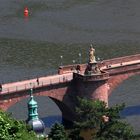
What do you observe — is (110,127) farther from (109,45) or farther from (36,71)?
(109,45)

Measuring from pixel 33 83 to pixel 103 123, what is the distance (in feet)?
62.0

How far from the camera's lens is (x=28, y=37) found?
94312 millimetres

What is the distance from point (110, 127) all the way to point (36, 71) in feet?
115

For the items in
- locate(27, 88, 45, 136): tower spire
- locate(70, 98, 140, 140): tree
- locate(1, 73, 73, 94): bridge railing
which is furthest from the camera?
locate(1, 73, 73, 94): bridge railing

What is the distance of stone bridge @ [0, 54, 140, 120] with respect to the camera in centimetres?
5872

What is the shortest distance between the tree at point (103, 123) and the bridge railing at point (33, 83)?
1369 centimetres

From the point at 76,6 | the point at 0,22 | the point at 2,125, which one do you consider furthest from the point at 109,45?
the point at 2,125

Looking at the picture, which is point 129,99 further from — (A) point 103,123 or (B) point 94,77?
(A) point 103,123

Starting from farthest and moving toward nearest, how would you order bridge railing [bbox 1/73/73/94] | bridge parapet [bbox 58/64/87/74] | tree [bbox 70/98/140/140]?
bridge parapet [bbox 58/64/87/74] < bridge railing [bbox 1/73/73/94] < tree [bbox 70/98/140/140]

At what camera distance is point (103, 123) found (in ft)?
137

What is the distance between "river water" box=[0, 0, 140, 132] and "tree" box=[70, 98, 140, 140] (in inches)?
671

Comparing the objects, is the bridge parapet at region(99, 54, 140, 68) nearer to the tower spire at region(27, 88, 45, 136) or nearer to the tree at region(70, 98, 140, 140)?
the tree at region(70, 98, 140, 140)

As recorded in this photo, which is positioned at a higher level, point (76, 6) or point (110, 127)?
point (76, 6)

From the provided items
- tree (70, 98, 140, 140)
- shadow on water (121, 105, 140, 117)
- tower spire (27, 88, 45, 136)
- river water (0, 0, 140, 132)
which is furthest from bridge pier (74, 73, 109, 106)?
tower spire (27, 88, 45, 136)
